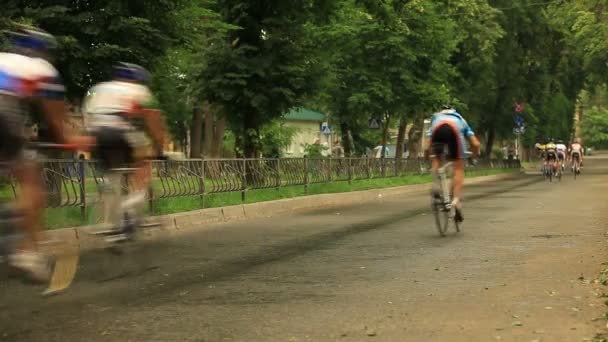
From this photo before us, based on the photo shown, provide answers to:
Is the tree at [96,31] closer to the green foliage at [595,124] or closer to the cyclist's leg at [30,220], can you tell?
the cyclist's leg at [30,220]

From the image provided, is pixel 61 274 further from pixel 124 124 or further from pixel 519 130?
pixel 519 130

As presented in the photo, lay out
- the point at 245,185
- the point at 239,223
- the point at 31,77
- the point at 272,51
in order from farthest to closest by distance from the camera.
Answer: the point at 272,51 < the point at 245,185 < the point at 239,223 < the point at 31,77

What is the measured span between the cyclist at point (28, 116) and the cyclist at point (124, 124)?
48.2 inches

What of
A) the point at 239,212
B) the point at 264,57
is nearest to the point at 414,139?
the point at 264,57

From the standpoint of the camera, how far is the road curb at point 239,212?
1036 centimetres

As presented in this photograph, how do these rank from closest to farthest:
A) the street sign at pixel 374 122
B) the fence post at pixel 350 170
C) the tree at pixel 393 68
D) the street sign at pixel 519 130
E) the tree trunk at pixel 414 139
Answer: the fence post at pixel 350 170 < the tree at pixel 393 68 < the street sign at pixel 374 122 < the tree trunk at pixel 414 139 < the street sign at pixel 519 130

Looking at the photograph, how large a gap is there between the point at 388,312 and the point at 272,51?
15017 mm

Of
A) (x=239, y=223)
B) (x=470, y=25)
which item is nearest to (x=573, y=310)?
(x=239, y=223)

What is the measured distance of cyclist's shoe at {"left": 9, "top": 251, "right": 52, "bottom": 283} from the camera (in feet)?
18.8

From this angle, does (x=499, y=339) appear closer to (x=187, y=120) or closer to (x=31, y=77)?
(x=31, y=77)

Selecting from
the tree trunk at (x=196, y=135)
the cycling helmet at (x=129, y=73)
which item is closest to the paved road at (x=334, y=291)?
the cycling helmet at (x=129, y=73)

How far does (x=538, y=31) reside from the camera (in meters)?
42.1

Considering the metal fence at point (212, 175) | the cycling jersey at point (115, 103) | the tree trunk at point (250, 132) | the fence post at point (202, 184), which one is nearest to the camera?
the cycling jersey at point (115, 103)

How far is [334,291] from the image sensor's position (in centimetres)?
700
